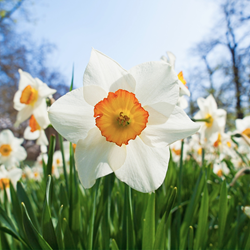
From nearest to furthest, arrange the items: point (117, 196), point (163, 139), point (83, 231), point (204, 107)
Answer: point (163, 139) < point (83, 231) < point (117, 196) < point (204, 107)

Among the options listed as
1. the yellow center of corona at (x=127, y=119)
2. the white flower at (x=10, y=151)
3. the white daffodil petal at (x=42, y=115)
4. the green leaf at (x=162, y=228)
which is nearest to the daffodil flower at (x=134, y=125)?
the yellow center of corona at (x=127, y=119)

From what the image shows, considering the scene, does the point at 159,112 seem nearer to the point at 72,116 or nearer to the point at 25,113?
the point at 72,116

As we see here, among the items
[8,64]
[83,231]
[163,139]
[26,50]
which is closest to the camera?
[163,139]

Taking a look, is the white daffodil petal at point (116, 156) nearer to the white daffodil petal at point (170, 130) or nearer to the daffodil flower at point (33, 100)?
the white daffodil petal at point (170, 130)

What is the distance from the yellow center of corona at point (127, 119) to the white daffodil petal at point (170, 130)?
0.03m

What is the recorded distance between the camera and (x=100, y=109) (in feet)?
2.12

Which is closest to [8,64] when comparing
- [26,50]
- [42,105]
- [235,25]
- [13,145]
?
[26,50]

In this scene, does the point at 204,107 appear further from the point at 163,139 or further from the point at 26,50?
the point at 26,50

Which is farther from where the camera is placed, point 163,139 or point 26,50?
point 26,50

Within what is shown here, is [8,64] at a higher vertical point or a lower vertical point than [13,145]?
higher

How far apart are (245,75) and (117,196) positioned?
15638 mm

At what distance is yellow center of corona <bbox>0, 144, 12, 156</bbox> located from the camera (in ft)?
6.88

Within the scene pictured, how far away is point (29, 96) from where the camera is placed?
1.18m

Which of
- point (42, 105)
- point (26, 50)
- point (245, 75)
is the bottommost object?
point (42, 105)
